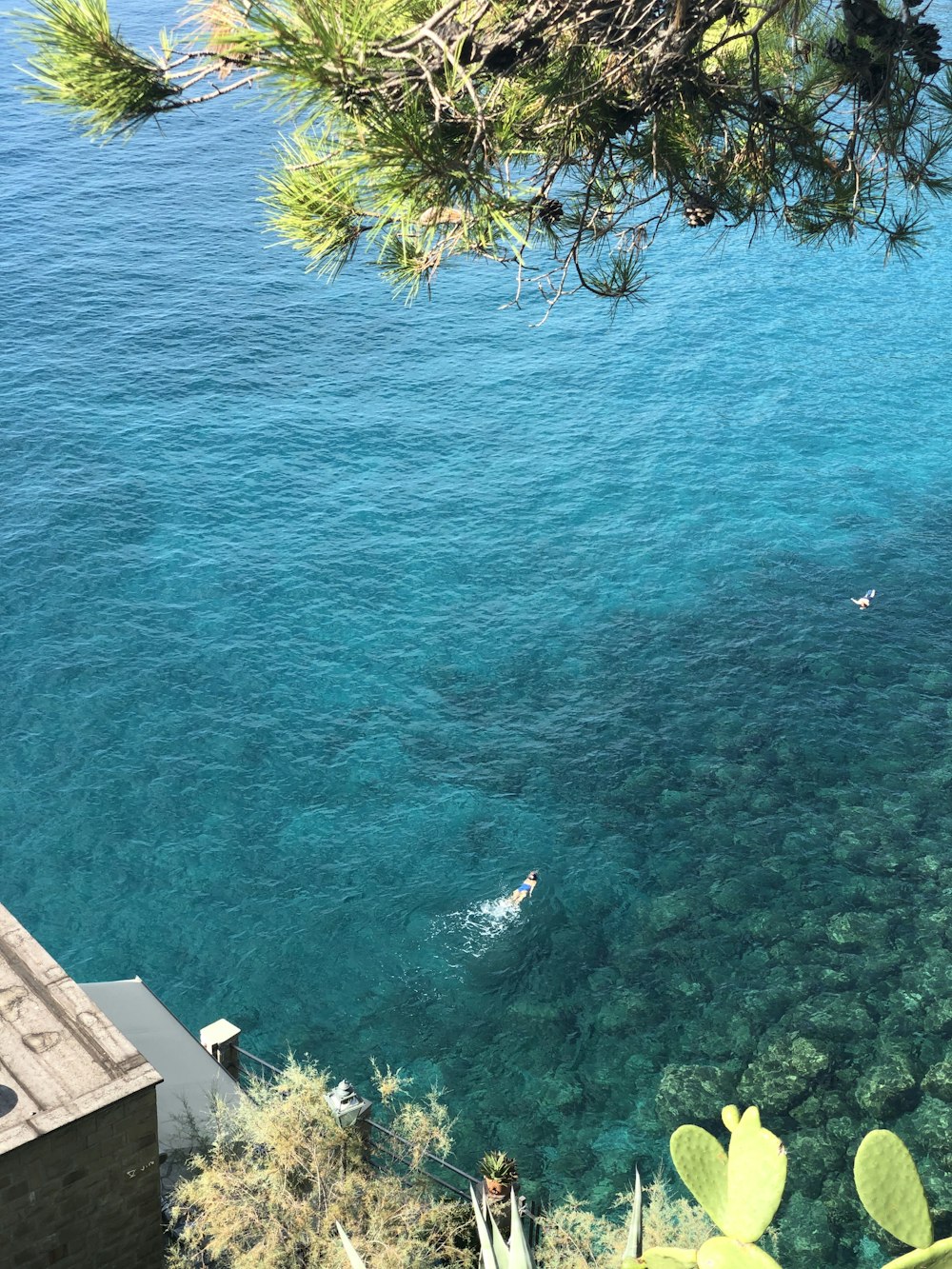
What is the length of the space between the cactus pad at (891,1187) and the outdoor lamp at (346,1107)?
8.48 metres

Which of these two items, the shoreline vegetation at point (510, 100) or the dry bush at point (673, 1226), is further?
the dry bush at point (673, 1226)

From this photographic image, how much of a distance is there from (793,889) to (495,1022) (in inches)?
230

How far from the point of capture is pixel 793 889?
69.3 ft

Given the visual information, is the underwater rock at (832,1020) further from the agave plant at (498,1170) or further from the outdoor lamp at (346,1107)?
the outdoor lamp at (346,1107)

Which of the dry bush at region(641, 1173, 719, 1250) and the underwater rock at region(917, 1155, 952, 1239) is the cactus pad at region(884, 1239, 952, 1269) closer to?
the dry bush at region(641, 1173, 719, 1250)

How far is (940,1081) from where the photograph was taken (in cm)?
1770

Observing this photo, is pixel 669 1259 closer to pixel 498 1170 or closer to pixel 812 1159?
pixel 498 1170

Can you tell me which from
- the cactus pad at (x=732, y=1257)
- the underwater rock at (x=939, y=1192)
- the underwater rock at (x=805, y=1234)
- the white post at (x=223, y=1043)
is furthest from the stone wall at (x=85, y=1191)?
the underwater rock at (x=939, y=1192)

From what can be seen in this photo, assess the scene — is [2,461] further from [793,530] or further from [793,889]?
[793,889]

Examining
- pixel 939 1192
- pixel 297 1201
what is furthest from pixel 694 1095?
pixel 297 1201

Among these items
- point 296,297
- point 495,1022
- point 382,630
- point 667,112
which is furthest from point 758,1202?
point 296,297

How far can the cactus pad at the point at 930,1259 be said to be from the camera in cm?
356

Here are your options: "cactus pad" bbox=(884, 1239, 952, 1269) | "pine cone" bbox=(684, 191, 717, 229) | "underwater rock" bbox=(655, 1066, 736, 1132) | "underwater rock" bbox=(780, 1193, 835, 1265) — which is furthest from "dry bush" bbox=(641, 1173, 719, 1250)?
"pine cone" bbox=(684, 191, 717, 229)

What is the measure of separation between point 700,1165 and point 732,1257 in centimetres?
72
